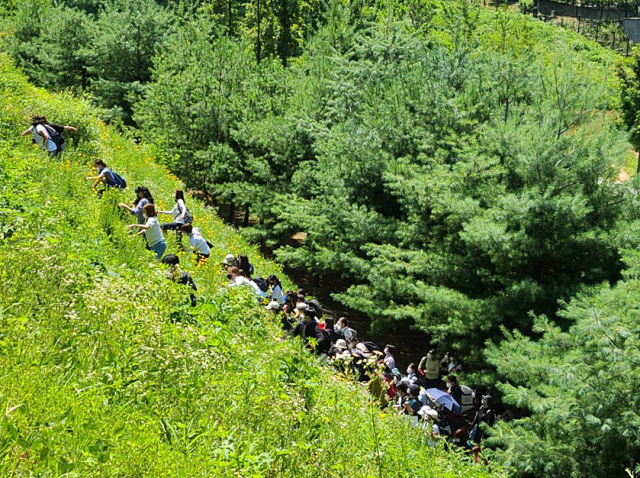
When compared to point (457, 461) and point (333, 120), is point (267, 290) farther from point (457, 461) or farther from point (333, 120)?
point (333, 120)

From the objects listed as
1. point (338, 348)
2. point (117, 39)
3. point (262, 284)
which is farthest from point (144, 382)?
point (117, 39)

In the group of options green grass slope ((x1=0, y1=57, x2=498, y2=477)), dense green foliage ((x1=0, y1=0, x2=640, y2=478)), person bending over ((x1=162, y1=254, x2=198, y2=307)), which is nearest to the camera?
green grass slope ((x1=0, y1=57, x2=498, y2=477))

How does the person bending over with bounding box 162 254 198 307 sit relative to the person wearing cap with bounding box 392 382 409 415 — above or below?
above

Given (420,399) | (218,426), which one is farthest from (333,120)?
(218,426)

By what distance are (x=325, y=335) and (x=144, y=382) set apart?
17.9ft

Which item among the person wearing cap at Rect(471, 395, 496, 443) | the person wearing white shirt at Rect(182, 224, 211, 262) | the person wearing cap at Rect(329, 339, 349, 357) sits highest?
the person wearing white shirt at Rect(182, 224, 211, 262)

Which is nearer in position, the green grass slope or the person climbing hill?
the green grass slope

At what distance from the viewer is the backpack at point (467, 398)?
41.2 feet

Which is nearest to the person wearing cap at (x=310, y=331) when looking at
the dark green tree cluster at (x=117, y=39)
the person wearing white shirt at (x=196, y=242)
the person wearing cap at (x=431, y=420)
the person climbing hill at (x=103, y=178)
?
the person wearing cap at (x=431, y=420)

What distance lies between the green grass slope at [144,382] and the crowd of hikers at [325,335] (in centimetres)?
131

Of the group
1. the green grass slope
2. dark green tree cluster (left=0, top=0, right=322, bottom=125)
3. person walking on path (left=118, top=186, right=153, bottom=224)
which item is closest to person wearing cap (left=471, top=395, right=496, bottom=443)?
the green grass slope

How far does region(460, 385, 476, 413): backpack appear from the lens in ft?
41.2

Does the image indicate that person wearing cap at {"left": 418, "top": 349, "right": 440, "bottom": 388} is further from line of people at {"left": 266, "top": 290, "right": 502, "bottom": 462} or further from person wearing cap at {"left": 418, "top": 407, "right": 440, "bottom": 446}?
person wearing cap at {"left": 418, "top": 407, "right": 440, "bottom": 446}

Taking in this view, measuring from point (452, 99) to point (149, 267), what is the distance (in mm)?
10816
